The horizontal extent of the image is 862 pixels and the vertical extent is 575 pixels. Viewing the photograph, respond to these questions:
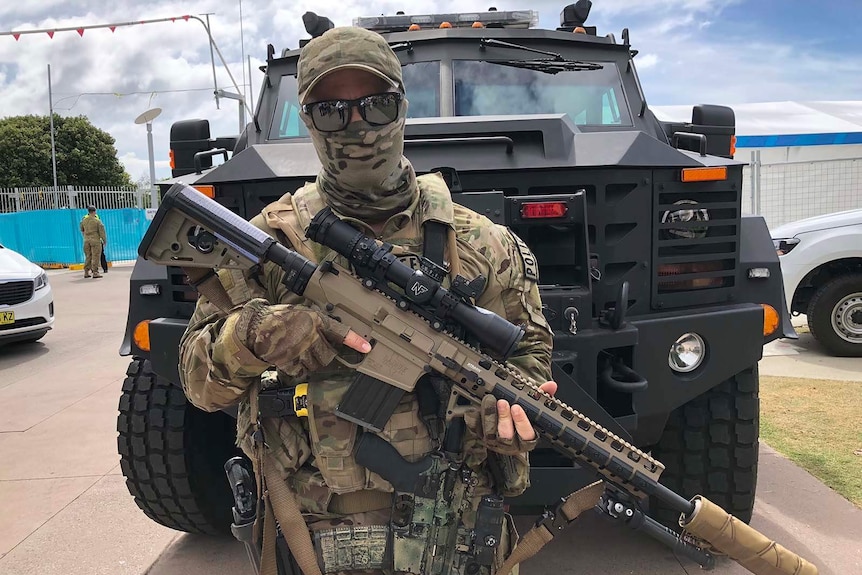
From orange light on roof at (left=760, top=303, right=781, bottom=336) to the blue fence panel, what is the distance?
17820 mm

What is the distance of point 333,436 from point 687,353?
1.52 m

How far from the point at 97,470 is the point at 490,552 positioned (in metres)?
3.14

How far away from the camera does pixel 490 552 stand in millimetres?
1699

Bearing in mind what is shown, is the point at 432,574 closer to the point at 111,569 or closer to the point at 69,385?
the point at 111,569

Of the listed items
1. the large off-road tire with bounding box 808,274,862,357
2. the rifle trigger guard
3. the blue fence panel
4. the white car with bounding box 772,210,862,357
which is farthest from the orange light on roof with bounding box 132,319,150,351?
the blue fence panel

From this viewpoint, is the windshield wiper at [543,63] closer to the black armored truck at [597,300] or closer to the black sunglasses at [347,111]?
the black armored truck at [597,300]

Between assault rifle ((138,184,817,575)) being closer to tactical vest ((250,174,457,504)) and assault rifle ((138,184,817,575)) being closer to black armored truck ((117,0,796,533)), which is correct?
tactical vest ((250,174,457,504))

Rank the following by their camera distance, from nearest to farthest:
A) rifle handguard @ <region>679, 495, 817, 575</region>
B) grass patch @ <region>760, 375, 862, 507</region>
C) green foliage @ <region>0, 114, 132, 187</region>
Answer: rifle handguard @ <region>679, 495, 817, 575</region>
grass patch @ <region>760, 375, 862, 507</region>
green foliage @ <region>0, 114, 132, 187</region>

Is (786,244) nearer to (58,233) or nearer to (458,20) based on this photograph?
(458,20)

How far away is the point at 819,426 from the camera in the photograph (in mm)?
4430

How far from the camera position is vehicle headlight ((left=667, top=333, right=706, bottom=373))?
2.55m

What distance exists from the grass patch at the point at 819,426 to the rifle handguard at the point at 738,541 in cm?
183

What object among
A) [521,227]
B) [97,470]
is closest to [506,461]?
[521,227]

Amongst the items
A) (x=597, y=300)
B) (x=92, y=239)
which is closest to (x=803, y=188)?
(x=597, y=300)
